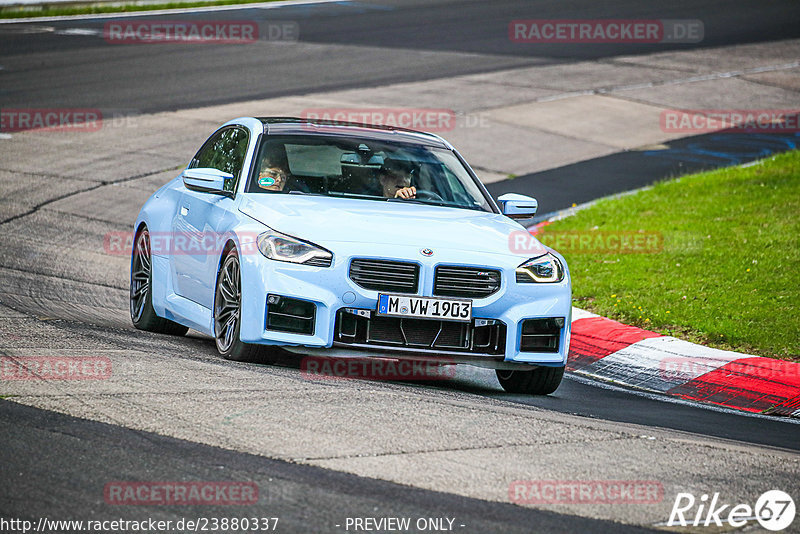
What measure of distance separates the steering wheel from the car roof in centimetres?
57

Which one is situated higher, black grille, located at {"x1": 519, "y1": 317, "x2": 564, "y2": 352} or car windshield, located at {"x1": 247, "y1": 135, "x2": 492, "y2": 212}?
car windshield, located at {"x1": 247, "y1": 135, "x2": 492, "y2": 212}

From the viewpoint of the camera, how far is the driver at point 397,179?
8.52 m

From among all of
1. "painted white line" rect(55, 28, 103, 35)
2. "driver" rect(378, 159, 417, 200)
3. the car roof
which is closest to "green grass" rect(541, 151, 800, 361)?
the car roof

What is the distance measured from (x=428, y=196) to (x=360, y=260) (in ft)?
4.89

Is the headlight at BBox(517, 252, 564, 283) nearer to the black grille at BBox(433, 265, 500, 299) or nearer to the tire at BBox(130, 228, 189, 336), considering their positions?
the black grille at BBox(433, 265, 500, 299)

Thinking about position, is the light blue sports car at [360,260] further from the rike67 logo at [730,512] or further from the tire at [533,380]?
the rike67 logo at [730,512]

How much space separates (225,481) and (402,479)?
2.50ft

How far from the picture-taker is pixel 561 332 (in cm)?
773

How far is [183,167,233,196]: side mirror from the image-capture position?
8.21 m

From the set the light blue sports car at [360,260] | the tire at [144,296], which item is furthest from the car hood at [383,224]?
the tire at [144,296]

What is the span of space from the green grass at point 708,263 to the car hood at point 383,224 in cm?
265

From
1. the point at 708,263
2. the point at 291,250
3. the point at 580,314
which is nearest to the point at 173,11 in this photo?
the point at 708,263

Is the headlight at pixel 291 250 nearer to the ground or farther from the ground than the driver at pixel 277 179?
nearer to the ground

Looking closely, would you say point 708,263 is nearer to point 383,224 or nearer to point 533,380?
point 533,380
